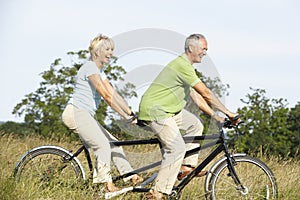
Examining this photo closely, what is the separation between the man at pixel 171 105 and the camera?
5316mm

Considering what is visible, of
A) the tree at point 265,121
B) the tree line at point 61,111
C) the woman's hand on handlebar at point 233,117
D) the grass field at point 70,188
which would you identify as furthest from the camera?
the tree at point 265,121

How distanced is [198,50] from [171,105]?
63cm

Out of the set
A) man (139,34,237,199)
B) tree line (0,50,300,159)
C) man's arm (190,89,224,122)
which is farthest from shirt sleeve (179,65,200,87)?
tree line (0,50,300,159)

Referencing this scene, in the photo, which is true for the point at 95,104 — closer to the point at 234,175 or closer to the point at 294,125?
the point at 234,175

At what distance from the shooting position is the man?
532cm

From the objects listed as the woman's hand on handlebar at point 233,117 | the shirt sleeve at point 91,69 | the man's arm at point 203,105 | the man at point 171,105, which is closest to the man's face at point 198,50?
the man at point 171,105

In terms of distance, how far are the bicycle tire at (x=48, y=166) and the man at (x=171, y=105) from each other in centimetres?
91

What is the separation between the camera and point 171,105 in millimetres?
5469

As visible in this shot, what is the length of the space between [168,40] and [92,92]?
129 inches

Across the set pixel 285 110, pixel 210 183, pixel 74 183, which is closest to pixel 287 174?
pixel 210 183

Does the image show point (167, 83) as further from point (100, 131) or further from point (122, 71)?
point (122, 71)

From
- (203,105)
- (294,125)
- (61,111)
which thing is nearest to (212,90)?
(61,111)

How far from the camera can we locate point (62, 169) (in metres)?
5.72

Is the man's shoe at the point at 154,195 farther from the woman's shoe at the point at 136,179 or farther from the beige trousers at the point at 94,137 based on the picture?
the beige trousers at the point at 94,137
